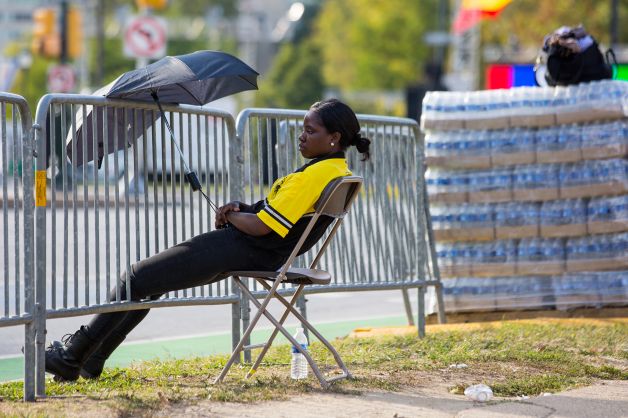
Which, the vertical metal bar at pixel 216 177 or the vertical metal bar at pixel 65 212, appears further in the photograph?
the vertical metal bar at pixel 216 177

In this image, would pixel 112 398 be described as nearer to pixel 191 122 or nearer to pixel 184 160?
pixel 184 160

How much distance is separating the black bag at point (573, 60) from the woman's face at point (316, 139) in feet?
13.6

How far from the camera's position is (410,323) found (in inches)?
402

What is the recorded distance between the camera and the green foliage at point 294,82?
62156 mm

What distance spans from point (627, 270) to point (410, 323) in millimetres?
1756

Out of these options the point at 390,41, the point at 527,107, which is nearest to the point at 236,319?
the point at 527,107

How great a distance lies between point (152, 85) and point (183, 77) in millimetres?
180

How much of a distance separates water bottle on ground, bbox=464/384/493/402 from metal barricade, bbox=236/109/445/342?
78.8 inches

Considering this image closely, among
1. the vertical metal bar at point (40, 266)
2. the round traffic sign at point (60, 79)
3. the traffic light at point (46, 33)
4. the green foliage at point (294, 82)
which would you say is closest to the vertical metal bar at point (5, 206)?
the vertical metal bar at point (40, 266)

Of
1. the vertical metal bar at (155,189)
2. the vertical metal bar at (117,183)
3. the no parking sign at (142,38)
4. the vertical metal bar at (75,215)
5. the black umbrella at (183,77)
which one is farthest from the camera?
the no parking sign at (142,38)

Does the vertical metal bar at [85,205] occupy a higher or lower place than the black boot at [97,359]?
higher

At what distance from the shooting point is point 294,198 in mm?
6383

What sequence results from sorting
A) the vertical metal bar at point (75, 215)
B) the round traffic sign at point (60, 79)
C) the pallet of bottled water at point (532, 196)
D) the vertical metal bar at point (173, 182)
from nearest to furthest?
the vertical metal bar at point (75, 215) → the vertical metal bar at point (173, 182) → the pallet of bottled water at point (532, 196) → the round traffic sign at point (60, 79)

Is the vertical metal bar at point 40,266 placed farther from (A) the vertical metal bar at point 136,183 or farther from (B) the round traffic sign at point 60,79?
(B) the round traffic sign at point 60,79
